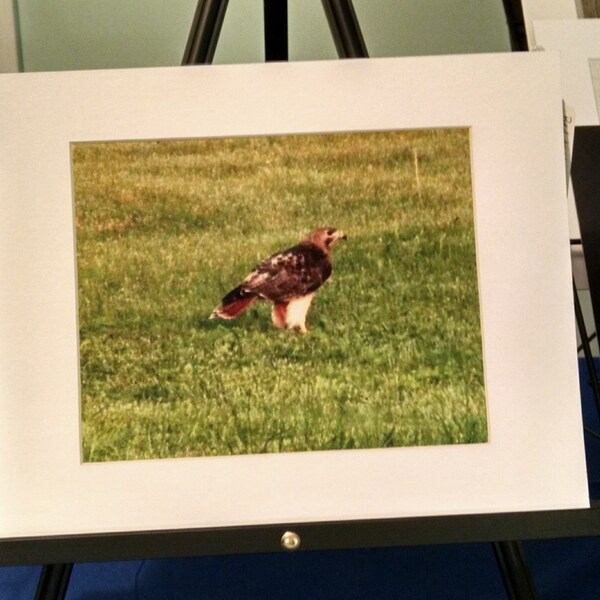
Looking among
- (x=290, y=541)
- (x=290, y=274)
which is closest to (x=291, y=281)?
(x=290, y=274)

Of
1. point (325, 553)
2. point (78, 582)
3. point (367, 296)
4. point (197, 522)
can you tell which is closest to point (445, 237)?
point (367, 296)

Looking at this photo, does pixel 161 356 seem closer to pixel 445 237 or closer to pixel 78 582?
pixel 445 237

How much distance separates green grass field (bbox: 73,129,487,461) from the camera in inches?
20.4

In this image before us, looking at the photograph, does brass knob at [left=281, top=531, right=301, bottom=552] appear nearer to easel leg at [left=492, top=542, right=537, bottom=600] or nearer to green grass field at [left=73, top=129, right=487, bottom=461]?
green grass field at [left=73, top=129, right=487, bottom=461]

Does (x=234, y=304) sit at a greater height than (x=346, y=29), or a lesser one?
lesser

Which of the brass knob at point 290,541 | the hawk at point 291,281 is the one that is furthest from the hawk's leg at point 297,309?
the brass knob at point 290,541

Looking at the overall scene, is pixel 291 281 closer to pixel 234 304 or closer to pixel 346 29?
pixel 234 304

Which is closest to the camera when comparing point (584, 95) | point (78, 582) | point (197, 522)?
point (197, 522)

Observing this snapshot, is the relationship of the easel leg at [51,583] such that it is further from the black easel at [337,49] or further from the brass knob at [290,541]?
the brass knob at [290,541]

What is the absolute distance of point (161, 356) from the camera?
52 cm

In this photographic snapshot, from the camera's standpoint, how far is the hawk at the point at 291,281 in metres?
0.53

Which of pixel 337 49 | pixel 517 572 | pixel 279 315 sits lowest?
pixel 517 572

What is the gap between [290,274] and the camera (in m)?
0.53

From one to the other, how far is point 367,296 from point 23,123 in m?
0.33
